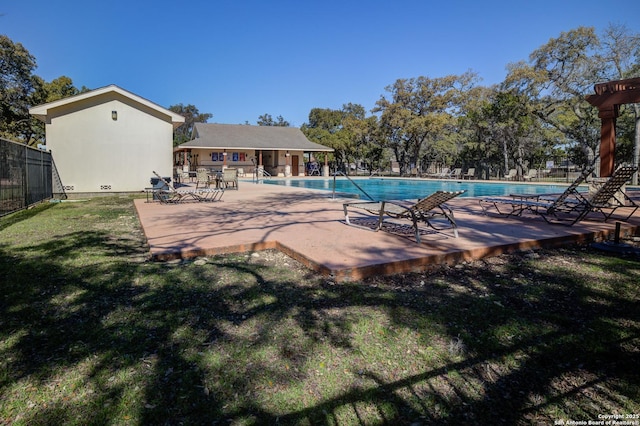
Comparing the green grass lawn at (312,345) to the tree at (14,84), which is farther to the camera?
the tree at (14,84)

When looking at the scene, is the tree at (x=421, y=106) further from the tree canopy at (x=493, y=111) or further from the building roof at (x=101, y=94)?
the building roof at (x=101, y=94)

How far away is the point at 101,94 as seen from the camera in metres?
13.9

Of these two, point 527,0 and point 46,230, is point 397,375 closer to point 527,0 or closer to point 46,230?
point 46,230

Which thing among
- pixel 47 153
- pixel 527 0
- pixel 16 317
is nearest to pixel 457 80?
pixel 527 0

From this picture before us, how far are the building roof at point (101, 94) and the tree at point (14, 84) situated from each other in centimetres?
1528

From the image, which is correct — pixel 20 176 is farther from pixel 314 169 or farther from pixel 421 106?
pixel 421 106

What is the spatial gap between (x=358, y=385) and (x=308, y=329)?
68 cm

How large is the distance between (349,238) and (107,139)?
12.7 meters

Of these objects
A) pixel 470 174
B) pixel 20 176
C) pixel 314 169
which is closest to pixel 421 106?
pixel 470 174

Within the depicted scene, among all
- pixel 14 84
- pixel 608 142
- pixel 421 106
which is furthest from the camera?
pixel 421 106

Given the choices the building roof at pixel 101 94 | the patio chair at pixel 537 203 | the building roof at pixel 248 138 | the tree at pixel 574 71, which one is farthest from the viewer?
the building roof at pixel 248 138

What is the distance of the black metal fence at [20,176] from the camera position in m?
7.59

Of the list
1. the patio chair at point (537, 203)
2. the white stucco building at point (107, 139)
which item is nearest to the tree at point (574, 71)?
the patio chair at point (537, 203)

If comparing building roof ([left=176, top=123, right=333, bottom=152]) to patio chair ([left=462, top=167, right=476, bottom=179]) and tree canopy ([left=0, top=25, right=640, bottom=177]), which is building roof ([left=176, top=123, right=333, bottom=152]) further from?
patio chair ([left=462, top=167, right=476, bottom=179])
